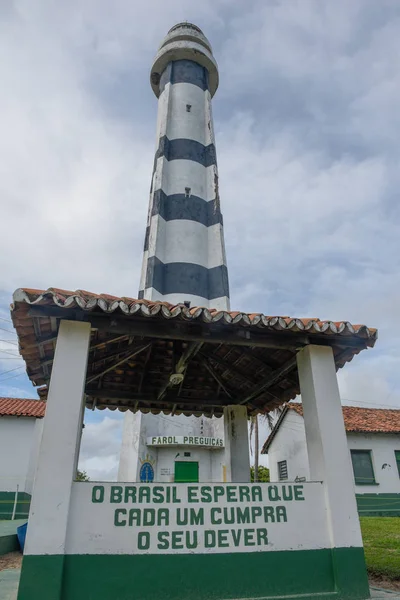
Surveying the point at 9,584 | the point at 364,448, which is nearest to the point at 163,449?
the point at 364,448

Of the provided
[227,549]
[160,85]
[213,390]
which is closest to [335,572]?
[227,549]

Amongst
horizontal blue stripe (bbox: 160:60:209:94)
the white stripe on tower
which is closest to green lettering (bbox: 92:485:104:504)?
the white stripe on tower

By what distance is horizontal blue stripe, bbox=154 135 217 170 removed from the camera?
768 inches

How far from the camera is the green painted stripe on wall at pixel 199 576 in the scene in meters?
4.24

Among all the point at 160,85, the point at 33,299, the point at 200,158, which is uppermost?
the point at 160,85

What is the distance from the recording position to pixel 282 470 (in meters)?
22.4

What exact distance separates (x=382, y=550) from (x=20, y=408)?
51.4 feet

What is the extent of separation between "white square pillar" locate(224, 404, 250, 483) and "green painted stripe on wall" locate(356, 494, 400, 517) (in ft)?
Answer: 36.0

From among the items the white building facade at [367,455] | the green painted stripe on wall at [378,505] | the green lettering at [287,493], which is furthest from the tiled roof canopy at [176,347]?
the green painted stripe on wall at [378,505]

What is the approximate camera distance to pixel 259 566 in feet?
15.8

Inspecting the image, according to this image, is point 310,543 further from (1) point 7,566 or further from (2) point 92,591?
(1) point 7,566

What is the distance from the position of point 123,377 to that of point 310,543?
4.52m

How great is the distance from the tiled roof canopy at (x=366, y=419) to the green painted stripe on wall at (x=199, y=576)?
43.5ft

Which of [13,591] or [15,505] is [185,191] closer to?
[15,505]
